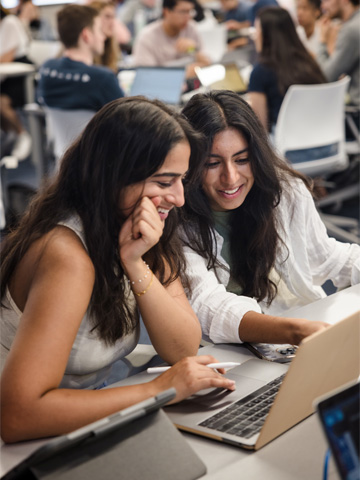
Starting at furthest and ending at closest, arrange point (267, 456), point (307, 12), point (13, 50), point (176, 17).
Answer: point (13, 50)
point (307, 12)
point (176, 17)
point (267, 456)

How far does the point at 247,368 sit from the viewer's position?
4.39 ft

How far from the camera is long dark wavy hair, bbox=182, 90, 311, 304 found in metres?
1.74

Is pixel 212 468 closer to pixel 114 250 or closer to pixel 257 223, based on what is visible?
pixel 114 250

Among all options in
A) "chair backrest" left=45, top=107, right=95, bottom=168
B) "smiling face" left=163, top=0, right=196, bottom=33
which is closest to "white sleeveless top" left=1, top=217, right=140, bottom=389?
"chair backrest" left=45, top=107, right=95, bottom=168

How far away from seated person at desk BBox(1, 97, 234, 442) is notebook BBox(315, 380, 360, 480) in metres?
0.43

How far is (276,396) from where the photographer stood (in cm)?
104

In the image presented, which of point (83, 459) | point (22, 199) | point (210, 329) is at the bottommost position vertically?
point (22, 199)

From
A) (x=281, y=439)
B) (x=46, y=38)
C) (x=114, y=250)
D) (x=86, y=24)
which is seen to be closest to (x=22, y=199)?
(x=86, y=24)

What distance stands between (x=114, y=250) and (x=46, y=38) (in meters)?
7.77

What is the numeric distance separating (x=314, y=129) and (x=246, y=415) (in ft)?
9.19

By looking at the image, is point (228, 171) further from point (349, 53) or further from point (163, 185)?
point (349, 53)

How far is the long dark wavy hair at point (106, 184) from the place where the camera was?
1308 mm

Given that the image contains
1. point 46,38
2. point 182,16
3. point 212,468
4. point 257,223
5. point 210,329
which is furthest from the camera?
point 46,38

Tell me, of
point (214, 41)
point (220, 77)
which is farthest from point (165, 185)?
point (214, 41)
